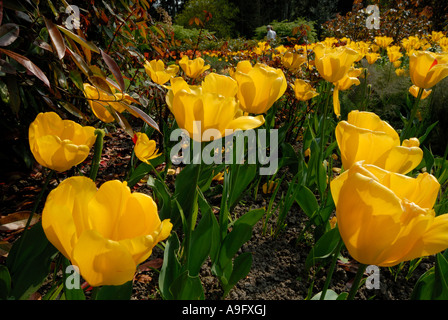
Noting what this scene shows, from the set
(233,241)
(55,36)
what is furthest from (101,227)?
(233,241)

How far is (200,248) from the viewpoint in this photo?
45.0 inches

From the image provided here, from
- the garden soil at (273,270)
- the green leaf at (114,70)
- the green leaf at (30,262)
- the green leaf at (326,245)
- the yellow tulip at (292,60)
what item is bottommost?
the garden soil at (273,270)

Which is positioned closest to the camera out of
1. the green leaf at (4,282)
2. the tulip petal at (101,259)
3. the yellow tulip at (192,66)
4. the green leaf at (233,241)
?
the tulip petal at (101,259)

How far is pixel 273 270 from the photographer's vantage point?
4.89 ft

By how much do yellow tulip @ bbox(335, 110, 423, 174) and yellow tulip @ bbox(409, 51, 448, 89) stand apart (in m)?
0.88

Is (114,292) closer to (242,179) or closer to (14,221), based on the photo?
(14,221)

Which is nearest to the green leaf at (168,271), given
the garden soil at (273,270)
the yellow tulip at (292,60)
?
the garden soil at (273,270)

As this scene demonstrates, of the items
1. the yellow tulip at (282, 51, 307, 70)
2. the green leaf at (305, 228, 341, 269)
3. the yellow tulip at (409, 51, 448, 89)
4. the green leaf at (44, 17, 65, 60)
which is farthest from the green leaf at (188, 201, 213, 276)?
the yellow tulip at (282, 51, 307, 70)

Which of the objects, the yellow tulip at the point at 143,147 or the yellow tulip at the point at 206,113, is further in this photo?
the yellow tulip at the point at 143,147

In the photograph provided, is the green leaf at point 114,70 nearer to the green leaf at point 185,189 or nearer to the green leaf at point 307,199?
the green leaf at point 185,189

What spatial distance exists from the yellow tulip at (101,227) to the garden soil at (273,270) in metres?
0.64

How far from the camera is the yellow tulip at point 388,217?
0.53 m
